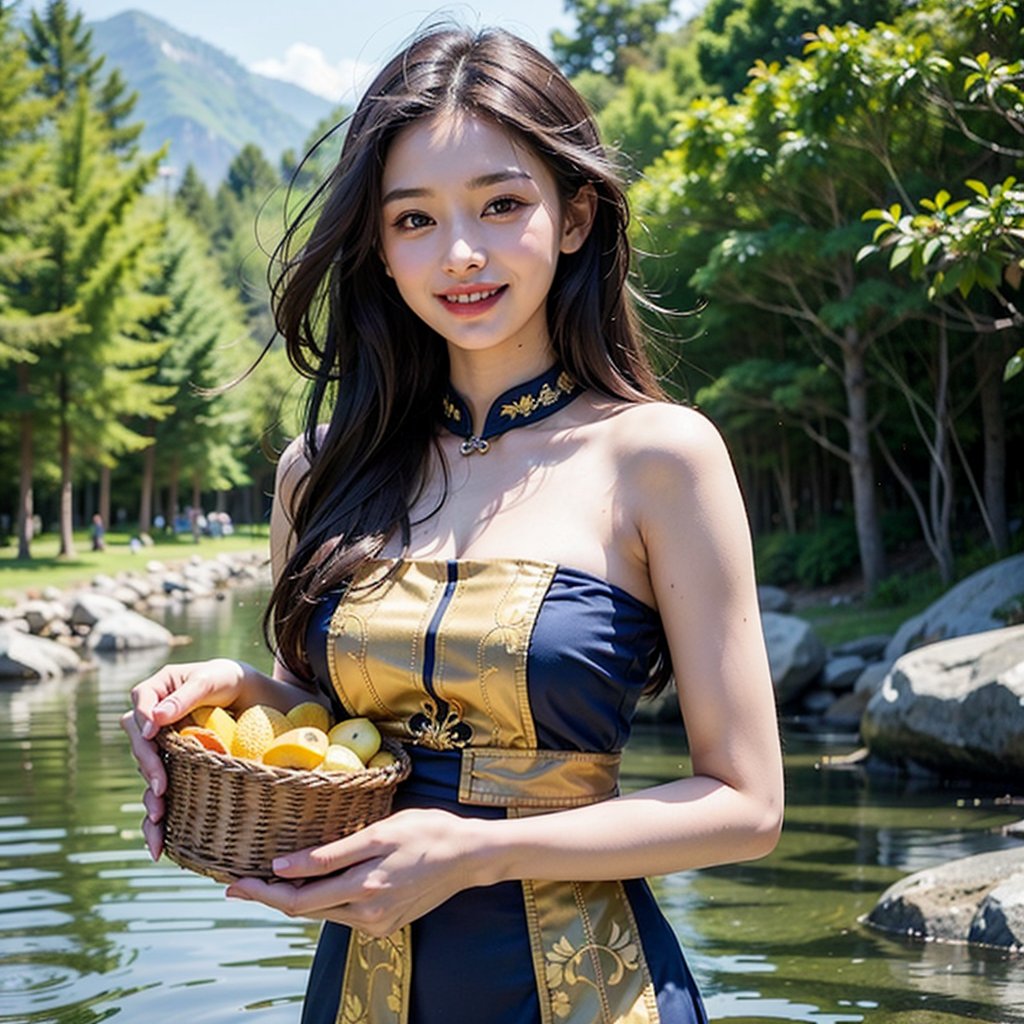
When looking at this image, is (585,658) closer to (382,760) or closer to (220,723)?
(382,760)

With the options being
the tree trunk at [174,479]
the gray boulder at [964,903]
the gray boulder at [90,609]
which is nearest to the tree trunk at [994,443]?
the gray boulder at [90,609]

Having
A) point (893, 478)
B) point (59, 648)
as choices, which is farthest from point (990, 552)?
point (59, 648)

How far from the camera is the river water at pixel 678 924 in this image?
18.0 feet

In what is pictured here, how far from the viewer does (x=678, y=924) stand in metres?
6.59

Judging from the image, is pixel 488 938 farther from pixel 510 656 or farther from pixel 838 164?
pixel 838 164

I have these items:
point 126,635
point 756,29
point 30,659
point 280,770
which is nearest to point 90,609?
point 126,635

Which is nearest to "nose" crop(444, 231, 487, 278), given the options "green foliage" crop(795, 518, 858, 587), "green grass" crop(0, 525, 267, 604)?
"green grass" crop(0, 525, 267, 604)

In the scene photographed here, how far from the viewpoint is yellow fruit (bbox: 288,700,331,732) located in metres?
2.14

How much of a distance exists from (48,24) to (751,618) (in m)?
50.8

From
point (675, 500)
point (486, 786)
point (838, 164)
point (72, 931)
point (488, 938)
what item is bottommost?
point (72, 931)

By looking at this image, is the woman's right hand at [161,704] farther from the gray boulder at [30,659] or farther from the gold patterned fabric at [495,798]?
the gray boulder at [30,659]

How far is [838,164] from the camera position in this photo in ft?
55.3

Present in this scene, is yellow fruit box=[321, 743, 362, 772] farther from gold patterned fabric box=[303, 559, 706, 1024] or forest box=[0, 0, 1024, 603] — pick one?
forest box=[0, 0, 1024, 603]

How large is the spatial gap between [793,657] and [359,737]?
12557 mm
